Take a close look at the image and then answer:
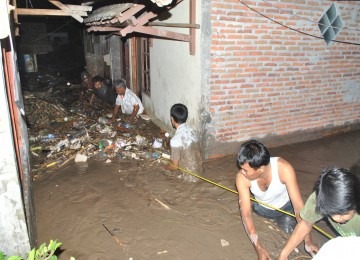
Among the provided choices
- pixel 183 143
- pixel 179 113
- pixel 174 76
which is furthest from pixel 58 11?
pixel 174 76

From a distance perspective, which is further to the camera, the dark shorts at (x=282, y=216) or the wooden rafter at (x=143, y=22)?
the wooden rafter at (x=143, y=22)

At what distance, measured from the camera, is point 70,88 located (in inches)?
453

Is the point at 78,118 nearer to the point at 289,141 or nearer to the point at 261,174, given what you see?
the point at 289,141

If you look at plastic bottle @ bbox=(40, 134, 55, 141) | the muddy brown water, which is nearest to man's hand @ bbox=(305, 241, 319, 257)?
the muddy brown water

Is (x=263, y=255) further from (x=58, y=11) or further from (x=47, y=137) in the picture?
(x=47, y=137)

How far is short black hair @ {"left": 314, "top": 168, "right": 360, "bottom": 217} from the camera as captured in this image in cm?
180

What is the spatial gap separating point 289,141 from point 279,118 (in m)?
0.67

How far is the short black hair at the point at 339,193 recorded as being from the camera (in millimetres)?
1798

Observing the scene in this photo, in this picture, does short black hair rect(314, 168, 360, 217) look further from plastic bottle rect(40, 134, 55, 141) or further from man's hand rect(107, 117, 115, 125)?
plastic bottle rect(40, 134, 55, 141)

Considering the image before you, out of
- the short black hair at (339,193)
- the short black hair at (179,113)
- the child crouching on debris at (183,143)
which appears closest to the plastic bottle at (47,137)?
the child crouching on debris at (183,143)

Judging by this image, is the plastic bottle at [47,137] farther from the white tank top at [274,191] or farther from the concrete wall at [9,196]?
the white tank top at [274,191]

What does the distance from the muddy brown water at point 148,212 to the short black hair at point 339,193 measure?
1.54 metres

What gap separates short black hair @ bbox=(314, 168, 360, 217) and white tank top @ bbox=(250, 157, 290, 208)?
1.06m

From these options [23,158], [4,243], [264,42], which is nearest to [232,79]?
[264,42]
